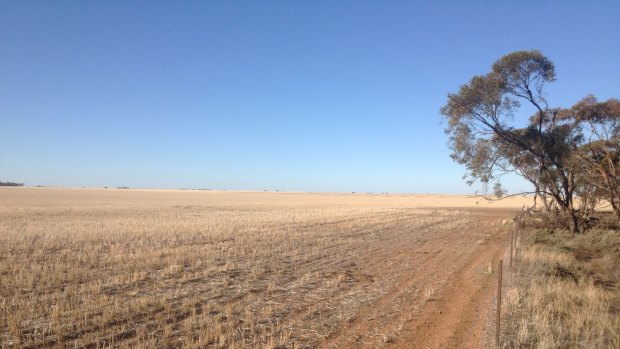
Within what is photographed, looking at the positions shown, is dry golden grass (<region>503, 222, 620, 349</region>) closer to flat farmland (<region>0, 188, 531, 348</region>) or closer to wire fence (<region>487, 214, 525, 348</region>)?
wire fence (<region>487, 214, 525, 348</region>)

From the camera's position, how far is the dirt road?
23.6ft

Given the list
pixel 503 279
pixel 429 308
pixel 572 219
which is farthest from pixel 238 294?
pixel 572 219

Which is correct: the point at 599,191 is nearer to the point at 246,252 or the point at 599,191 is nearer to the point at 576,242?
the point at 576,242

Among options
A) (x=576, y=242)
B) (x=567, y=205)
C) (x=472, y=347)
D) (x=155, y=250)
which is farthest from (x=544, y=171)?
(x=155, y=250)

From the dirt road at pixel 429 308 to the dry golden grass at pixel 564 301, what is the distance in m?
0.69

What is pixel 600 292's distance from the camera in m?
9.73

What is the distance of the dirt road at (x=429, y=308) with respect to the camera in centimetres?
719

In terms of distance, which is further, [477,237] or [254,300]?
[477,237]

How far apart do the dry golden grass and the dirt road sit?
2.26 feet

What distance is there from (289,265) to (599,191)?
20283 millimetres

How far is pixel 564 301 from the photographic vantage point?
8.97 m

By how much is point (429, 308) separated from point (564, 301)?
2880 millimetres

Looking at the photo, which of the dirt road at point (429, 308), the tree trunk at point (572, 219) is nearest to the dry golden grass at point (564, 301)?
the dirt road at point (429, 308)

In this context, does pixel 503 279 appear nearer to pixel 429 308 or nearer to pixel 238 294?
pixel 429 308
